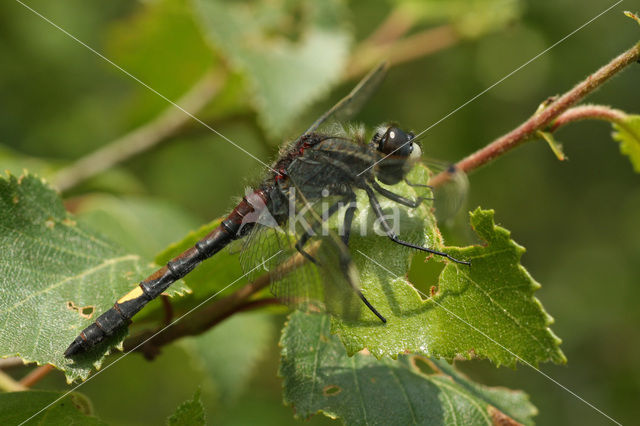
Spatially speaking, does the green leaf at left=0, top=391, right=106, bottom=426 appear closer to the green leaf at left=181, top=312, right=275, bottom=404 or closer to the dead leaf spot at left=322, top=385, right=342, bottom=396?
the dead leaf spot at left=322, top=385, right=342, bottom=396


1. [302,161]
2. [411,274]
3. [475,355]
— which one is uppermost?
[302,161]

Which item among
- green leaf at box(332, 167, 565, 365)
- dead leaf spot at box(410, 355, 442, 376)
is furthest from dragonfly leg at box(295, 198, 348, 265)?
dead leaf spot at box(410, 355, 442, 376)

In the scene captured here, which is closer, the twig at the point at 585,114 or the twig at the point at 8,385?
the twig at the point at 585,114

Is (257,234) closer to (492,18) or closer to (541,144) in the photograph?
(492,18)

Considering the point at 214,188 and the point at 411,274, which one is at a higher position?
the point at 214,188

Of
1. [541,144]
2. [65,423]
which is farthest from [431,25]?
[65,423]

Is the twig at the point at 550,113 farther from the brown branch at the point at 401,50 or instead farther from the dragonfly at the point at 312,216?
the brown branch at the point at 401,50

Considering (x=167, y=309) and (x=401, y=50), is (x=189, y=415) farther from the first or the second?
(x=401, y=50)

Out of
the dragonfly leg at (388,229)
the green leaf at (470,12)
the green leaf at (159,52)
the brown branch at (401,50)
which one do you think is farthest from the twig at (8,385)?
the green leaf at (470,12)
